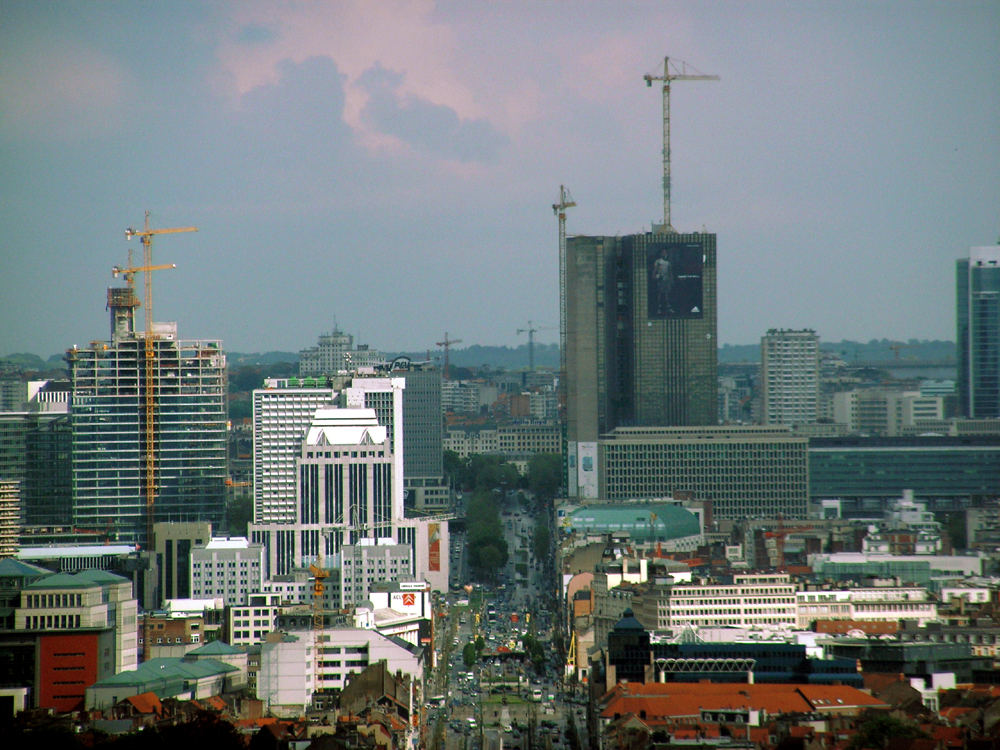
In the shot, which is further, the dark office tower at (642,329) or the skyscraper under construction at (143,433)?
the dark office tower at (642,329)

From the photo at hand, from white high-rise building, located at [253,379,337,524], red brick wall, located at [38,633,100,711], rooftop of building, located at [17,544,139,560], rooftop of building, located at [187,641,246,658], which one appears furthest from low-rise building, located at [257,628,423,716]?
white high-rise building, located at [253,379,337,524]

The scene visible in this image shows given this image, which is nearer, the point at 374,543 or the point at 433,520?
the point at 374,543

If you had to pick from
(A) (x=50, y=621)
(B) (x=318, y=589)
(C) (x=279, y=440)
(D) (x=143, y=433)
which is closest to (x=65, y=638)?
(A) (x=50, y=621)

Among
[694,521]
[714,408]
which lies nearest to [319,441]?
[694,521]

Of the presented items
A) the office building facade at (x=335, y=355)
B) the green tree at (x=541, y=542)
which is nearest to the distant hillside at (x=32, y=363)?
the green tree at (x=541, y=542)

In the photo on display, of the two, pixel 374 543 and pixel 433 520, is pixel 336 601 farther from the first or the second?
pixel 433 520

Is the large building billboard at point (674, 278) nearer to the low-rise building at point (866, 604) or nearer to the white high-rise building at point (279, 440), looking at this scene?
the white high-rise building at point (279, 440)
